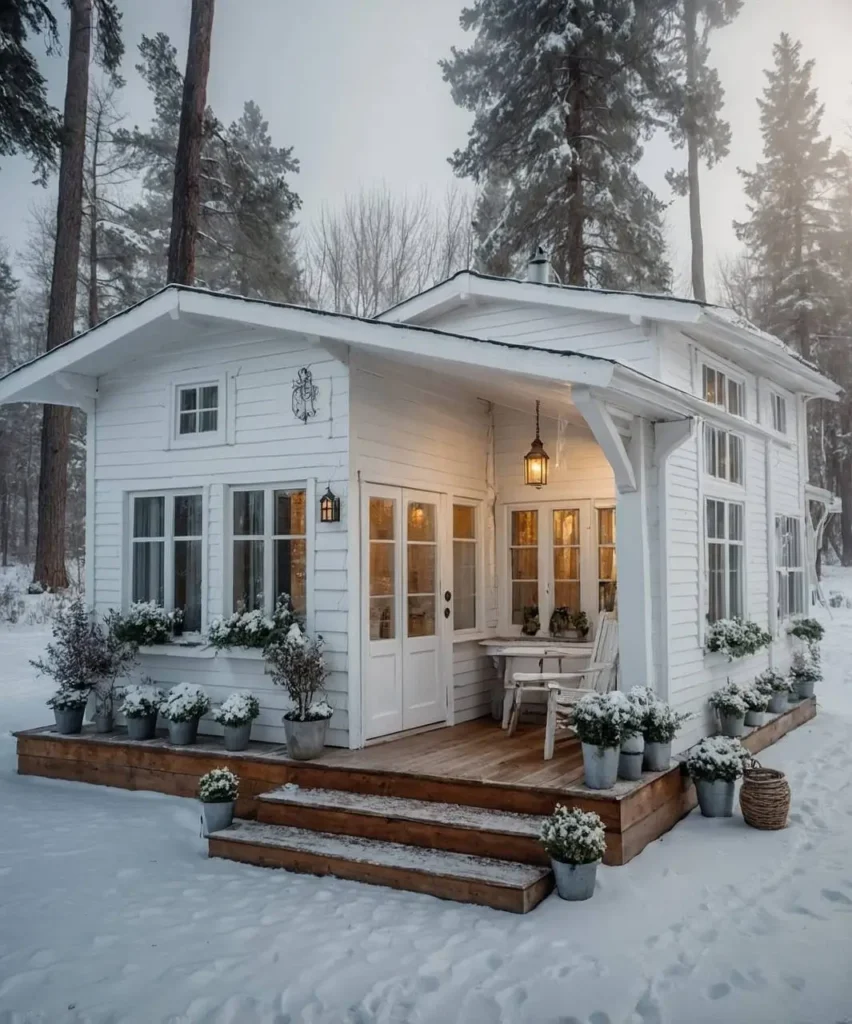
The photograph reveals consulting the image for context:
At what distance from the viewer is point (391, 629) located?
251 inches

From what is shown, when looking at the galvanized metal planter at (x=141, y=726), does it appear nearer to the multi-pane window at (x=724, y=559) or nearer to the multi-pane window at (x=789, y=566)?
the multi-pane window at (x=724, y=559)

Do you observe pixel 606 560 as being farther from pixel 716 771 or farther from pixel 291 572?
pixel 291 572

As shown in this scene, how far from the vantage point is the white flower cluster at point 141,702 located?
6.39 metres

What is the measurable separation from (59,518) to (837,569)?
59.4ft

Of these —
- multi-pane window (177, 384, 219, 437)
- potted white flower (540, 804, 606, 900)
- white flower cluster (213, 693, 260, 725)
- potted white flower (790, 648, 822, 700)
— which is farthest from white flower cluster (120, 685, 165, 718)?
potted white flower (790, 648, 822, 700)

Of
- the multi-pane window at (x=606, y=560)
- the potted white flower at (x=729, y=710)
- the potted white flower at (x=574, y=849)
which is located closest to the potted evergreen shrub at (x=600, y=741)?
the potted white flower at (x=574, y=849)

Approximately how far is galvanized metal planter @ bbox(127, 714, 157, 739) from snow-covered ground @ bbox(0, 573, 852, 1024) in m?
0.99

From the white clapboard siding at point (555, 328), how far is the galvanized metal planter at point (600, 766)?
283 centimetres

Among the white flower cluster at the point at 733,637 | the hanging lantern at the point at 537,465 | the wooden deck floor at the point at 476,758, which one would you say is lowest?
the wooden deck floor at the point at 476,758

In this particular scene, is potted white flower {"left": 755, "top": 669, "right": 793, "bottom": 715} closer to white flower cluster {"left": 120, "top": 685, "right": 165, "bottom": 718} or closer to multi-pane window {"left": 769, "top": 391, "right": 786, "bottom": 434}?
multi-pane window {"left": 769, "top": 391, "right": 786, "bottom": 434}

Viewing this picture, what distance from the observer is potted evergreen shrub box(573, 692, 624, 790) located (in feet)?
15.9

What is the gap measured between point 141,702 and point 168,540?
1286 mm

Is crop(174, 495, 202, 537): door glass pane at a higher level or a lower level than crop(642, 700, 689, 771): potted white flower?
higher

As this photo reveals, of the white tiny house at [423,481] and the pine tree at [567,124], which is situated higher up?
the pine tree at [567,124]
